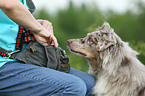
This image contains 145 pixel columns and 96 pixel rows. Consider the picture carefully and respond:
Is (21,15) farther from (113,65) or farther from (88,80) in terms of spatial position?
(113,65)

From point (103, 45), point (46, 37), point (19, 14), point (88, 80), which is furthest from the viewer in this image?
point (103, 45)

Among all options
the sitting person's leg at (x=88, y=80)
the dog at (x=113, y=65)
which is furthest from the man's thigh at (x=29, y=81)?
the dog at (x=113, y=65)

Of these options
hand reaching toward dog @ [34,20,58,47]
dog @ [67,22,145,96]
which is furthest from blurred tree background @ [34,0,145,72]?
hand reaching toward dog @ [34,20,58,47]

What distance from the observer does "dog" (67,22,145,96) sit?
203 centimetres

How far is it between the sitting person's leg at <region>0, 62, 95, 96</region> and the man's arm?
31cm

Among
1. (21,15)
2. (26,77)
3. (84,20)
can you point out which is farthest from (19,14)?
(84,20)

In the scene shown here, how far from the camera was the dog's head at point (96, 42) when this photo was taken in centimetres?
219

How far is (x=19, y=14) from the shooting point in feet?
4.66

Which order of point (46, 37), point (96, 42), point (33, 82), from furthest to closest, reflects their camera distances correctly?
point (96, 42) → point (46, 37) → point (33, 82)

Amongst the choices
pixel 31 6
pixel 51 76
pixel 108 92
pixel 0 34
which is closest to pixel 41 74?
pixel 51 76

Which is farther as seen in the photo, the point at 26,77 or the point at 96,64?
the point at 96,64

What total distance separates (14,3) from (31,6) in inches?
22.3

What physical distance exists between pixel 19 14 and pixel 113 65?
Result: 1.29m

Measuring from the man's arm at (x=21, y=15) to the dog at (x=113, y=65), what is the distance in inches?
31.4
